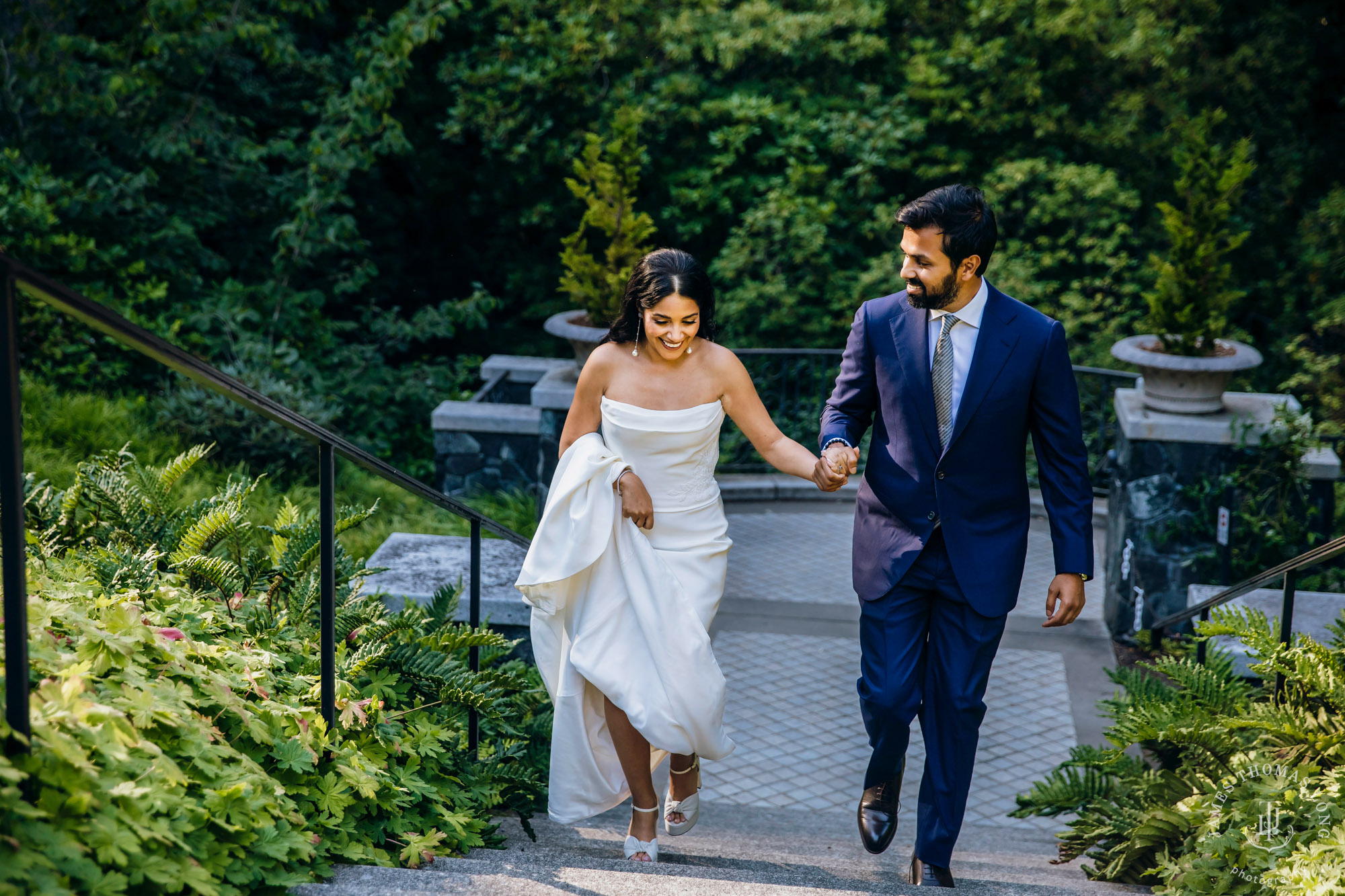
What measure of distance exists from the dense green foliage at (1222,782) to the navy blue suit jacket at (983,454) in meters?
0.57

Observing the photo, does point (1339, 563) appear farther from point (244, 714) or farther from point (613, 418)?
point (244, 714)

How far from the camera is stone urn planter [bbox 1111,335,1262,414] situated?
22.0 ft

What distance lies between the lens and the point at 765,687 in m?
6.05

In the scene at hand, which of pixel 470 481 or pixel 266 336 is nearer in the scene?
pixel 470 481

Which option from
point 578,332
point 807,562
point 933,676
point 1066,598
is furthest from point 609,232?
point 1066,598

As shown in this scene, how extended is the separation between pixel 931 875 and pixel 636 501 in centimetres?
137

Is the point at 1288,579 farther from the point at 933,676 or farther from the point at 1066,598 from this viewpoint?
the point at 933,676

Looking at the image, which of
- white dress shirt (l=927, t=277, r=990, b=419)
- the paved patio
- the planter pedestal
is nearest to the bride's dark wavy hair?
white dress shirt (l=927, t=277, r=990, b=419)

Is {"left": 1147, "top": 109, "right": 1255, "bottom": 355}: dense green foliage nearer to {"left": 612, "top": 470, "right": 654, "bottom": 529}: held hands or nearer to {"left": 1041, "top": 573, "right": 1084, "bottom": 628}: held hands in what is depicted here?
{"left": 1041, "top": 573, "right": 1084, "bottom": 628}: held hands

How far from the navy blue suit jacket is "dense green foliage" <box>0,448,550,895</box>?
130 cm

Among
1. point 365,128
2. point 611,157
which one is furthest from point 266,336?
point 611,157

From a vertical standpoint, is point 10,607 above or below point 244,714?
above

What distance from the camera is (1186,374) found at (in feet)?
22.2

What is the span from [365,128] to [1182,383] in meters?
6.08
